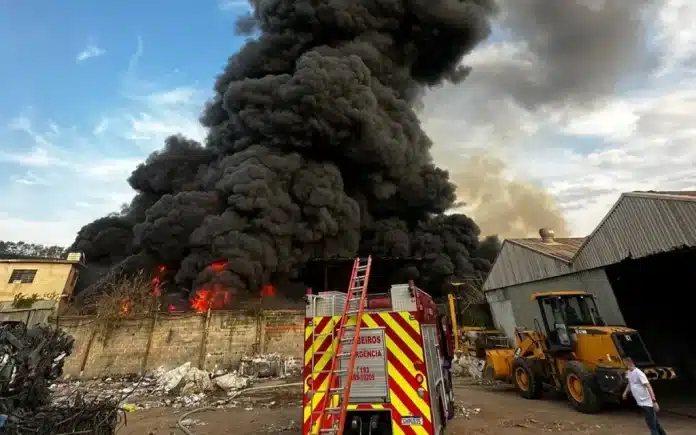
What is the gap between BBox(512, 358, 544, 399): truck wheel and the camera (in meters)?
7.70

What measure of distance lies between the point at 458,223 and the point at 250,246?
17.7 meters

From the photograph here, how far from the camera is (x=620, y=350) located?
6.07 metres

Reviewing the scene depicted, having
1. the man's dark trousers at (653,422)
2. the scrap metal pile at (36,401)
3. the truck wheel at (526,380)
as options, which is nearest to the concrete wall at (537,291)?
the truck wheel at (526,380)

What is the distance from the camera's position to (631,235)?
7.70 metres

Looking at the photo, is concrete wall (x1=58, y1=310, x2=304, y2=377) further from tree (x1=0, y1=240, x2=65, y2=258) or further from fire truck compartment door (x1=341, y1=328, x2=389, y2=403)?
tree (x1=0, y1=240, x2=65, y2=258)

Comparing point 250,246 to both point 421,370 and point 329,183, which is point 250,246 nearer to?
point 329,183

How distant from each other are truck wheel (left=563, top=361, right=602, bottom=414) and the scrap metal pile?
7090 millimetres

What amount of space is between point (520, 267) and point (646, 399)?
8.89m

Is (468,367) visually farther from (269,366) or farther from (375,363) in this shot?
(375,363)

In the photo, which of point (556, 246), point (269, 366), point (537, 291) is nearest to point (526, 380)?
point (537, 291)

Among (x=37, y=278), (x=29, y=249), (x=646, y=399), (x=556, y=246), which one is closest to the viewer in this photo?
(x=646, y=399)

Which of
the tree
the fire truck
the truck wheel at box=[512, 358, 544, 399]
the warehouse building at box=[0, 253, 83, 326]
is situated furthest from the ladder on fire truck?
the tree

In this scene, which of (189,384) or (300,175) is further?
(300,175)

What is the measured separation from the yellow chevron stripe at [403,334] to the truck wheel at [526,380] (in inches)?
219
